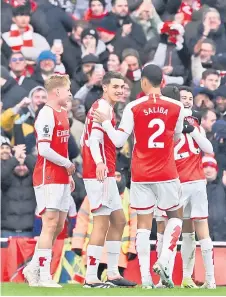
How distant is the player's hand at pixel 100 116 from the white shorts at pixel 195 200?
4.27ft

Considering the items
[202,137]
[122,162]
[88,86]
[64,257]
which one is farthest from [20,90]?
[202,137]

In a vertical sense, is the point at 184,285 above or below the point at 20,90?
below

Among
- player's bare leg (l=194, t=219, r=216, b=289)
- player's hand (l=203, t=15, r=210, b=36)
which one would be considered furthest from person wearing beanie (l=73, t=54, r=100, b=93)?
player's bare leg (l=194, t=219, r=216, b=289)

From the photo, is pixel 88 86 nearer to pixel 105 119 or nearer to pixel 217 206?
pixel 217 206

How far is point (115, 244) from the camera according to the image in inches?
485

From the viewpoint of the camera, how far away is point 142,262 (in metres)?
11.9

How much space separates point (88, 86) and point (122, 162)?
7.19ft

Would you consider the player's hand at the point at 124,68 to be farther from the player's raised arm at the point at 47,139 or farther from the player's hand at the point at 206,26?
the player's raised arm at the point at 47,139

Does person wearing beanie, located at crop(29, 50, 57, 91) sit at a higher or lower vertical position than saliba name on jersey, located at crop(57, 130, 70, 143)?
higher

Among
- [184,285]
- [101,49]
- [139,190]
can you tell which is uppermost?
[101,49]

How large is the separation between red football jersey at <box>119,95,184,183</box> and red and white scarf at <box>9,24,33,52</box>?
7.71 m

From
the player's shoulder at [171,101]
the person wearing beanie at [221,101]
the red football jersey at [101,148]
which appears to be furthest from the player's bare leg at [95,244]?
the person wearing beanie at [221,101]

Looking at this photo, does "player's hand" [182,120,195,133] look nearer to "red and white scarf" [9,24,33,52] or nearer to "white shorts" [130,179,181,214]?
"white shorts" [130,179,181,214]

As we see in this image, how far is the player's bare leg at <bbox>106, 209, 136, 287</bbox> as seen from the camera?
1227cm
